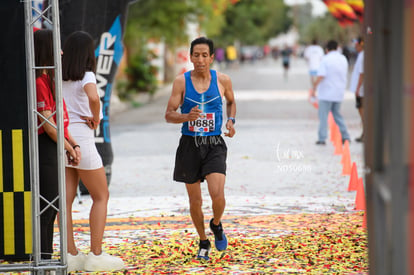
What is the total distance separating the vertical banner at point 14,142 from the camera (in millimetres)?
5461

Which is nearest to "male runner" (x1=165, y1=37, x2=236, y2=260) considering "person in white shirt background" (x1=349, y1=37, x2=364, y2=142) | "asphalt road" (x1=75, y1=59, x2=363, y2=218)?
"asphalt road" (x1=75, y1=59, x2=363, y2=218)

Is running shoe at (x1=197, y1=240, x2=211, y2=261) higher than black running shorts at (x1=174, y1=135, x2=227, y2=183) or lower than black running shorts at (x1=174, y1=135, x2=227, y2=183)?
lower

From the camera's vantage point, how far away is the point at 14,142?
5562 mm

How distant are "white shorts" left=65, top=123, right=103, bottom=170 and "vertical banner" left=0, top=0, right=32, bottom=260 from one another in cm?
50

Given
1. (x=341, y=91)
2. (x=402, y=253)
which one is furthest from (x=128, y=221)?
(x=341, y=91)

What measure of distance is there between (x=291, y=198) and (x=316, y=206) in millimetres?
618

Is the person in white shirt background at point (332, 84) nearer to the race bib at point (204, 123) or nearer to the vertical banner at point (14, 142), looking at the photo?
the race bib at point (204, 123)

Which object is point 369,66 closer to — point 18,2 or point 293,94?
point 18,2

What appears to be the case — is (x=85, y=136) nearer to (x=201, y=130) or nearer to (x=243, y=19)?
(x=201, y=130)

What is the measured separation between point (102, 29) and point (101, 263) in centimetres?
365

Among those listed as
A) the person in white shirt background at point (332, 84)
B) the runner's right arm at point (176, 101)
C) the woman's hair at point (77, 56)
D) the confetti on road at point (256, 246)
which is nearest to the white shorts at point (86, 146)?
the woman's hair at point (77, 56)

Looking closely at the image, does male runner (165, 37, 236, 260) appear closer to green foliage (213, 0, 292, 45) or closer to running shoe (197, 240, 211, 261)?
running shoe (197, 240, 211, 261)

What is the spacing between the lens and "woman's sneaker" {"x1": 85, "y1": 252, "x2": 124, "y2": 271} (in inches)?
239

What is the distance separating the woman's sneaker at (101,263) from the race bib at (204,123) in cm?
119
